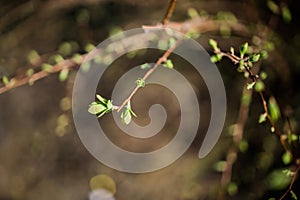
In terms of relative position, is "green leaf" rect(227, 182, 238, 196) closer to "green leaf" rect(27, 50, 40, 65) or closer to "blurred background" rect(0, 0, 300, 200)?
"blurred background" rect(0, 0, 300, 200)

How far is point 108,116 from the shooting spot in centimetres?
165

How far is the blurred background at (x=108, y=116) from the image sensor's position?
4.61 ft

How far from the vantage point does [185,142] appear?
1.58 meters

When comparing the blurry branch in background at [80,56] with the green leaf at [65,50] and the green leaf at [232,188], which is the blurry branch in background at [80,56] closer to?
the green leaf at [65,50]

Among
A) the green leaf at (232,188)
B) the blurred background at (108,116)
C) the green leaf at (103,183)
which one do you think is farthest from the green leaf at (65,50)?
the green leaf at (232,188)

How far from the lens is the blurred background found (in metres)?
1.40

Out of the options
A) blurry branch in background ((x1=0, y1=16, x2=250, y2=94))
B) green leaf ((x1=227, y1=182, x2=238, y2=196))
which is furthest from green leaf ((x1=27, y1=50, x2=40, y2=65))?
green leaf ((x1=227, y1=182, x2=238, y2=196))

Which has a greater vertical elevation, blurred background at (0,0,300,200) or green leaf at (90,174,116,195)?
blurred background at (0,0,300,200)

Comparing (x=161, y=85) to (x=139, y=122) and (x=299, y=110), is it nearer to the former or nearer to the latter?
(x=139, y=122)

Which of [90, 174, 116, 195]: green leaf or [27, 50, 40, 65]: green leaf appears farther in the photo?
[90, 174, 116, 195]: green leaf

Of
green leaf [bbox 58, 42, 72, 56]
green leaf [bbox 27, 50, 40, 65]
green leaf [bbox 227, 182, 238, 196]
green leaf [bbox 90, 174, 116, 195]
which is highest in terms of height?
green leaf [bbox 58, 42, 72, 56]

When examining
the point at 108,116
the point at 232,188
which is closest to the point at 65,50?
the point at 108,116

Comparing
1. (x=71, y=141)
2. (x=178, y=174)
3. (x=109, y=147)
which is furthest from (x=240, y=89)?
(x=71, y=141)

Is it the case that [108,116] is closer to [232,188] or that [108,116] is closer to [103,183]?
[103,183]
